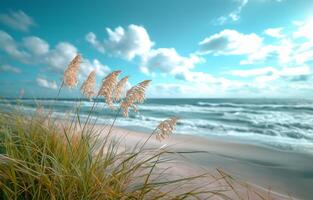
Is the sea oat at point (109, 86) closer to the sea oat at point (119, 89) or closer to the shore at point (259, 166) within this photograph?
the sea oat at point (119, 89)

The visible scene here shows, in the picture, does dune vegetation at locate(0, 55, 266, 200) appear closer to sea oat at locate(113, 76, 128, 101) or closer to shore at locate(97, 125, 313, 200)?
sea oat at locate(113, 76, 128, 101)

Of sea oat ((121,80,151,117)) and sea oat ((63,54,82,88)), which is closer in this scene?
sea oat ((121,80,151,117))

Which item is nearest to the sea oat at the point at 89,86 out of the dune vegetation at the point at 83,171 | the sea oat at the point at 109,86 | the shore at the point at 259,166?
the dune vegetation at the point at 83,171

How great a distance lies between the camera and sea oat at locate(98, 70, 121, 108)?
7.93 ft

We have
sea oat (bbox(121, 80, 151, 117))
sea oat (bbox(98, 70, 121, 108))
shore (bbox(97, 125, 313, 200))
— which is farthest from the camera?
shore (bbox(97, 125, 313, 200))

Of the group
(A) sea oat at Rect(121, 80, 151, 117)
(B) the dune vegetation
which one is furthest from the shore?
(A) sea oat at Rect(121, 80, 151, 117)

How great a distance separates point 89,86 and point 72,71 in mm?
292

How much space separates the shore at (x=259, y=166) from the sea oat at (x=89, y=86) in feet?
4.77

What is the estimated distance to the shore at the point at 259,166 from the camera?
4.53m

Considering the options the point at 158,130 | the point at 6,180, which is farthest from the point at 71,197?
the point at 158,130

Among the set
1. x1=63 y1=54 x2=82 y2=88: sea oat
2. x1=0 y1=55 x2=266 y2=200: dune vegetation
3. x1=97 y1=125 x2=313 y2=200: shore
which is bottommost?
x1=97 y1=125 x2=313 y2=200: shore

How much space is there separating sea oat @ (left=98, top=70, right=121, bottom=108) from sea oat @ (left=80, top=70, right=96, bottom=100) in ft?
1.42

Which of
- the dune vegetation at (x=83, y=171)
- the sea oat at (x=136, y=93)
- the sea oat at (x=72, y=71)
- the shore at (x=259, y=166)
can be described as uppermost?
the sea oat at (x=72, y=71)

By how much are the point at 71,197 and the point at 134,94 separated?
0.96 m
